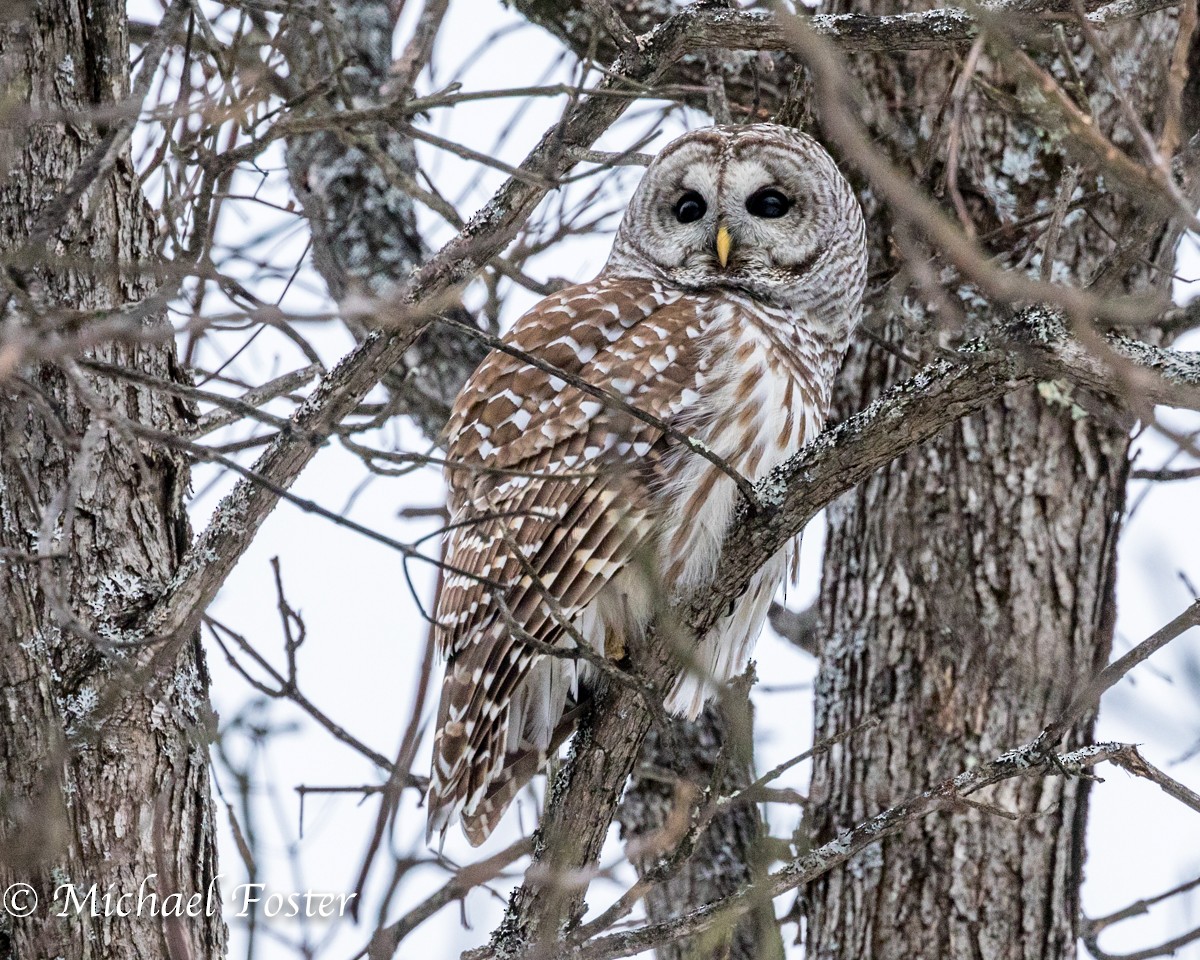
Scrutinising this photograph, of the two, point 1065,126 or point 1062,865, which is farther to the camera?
point 1062,865

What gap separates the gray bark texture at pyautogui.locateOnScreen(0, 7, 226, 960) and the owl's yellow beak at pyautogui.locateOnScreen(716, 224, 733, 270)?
1.88 m

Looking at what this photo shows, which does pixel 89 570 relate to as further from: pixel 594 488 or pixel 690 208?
pixel 690 208

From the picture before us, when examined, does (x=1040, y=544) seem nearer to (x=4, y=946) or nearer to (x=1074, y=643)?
(x=1074, y=643)

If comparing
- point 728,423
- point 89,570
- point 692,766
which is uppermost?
point 728,423

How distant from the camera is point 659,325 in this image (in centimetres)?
397

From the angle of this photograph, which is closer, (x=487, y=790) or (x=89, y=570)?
(x=89, y=570)

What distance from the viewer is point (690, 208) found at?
470 centimetres

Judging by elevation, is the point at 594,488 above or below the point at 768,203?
below

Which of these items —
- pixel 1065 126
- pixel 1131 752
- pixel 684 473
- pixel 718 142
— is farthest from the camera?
pixel 718 142

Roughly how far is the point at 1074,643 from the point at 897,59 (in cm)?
198

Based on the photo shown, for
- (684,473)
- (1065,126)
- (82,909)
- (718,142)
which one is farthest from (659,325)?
(1065,126)

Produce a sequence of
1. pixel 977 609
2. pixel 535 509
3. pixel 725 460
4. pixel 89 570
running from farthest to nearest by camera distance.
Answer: pixel 977 609 < pixel 725 460 < pixel 535 509 < pixel 89 570

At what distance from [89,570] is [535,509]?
115 centimetres

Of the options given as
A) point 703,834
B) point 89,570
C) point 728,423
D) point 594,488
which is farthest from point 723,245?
point 89,570
